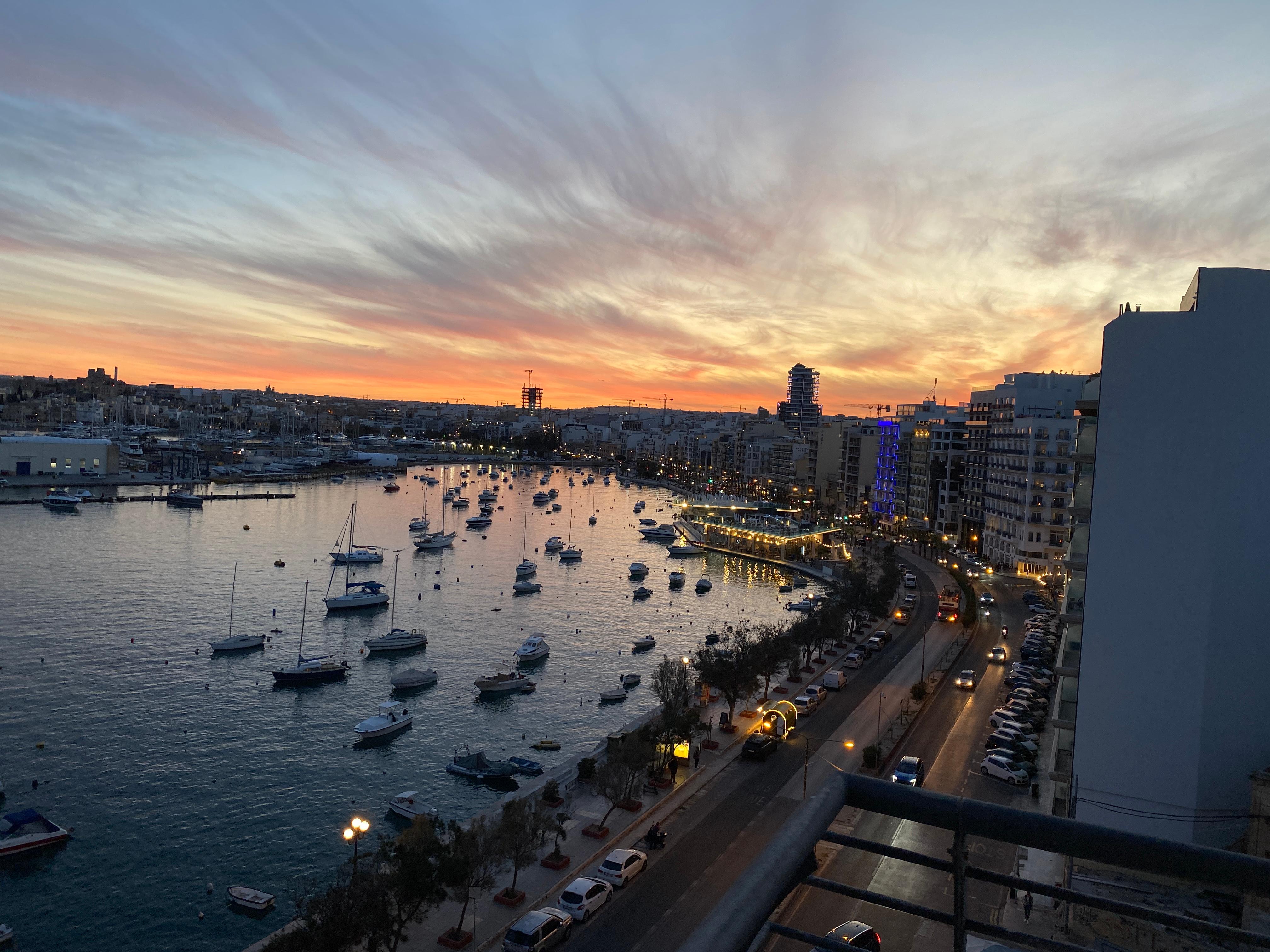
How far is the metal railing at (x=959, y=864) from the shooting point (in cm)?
91

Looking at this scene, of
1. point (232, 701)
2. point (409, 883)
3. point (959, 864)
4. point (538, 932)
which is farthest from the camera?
point (232, 701)

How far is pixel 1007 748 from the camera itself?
14.4m

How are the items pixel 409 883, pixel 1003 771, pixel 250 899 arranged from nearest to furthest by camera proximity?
pixel 409 883
pixel 250 899
pixel 1003 771

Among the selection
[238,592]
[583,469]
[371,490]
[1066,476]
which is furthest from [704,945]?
[583,469]

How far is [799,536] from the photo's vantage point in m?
39.2

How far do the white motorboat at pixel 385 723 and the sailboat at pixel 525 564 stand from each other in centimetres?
1461

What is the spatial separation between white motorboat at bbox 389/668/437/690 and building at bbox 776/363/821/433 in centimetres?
11104

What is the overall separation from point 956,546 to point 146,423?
383 feet

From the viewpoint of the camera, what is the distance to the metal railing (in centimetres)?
91

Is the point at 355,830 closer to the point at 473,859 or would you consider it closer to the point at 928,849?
the point at 473,859

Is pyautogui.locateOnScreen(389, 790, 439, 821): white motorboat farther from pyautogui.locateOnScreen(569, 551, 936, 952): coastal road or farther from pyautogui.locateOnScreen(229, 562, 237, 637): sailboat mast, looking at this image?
pyautogui.locateOnScreen(229, 562, 237, 637): sailboat mast

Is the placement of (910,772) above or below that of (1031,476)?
below

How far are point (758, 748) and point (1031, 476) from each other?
78.4 feet

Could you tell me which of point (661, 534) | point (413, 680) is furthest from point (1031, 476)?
point (413, 680)
